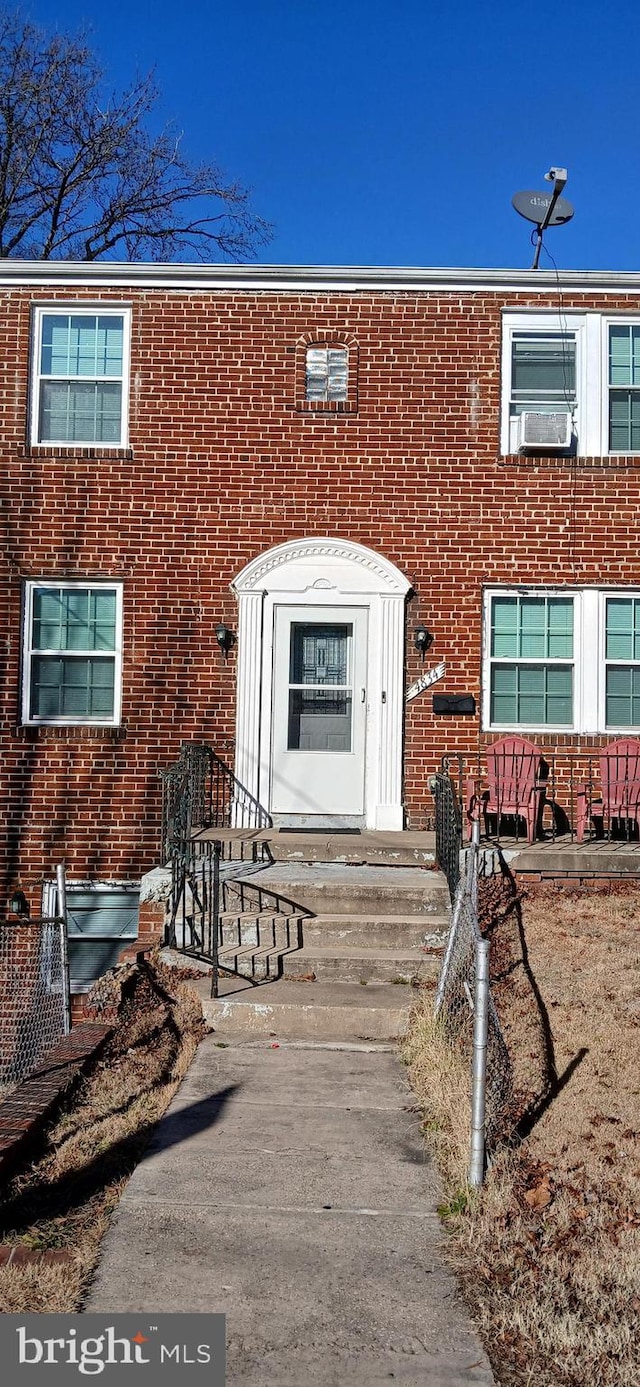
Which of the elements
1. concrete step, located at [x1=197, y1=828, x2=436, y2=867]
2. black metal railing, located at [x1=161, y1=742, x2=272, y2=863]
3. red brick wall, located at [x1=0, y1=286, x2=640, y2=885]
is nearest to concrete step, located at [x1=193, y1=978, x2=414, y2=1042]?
concrete step, located at [x1=197, y1=828, x2=436, y2=867]

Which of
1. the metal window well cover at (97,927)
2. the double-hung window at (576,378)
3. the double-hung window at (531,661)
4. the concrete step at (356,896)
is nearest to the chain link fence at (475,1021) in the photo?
the concrete step at (356,896)

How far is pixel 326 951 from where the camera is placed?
8539 mm

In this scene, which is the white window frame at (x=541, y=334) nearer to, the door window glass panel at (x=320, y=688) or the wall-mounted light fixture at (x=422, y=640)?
the wall-mounted light fixture at (x=422, y=640)

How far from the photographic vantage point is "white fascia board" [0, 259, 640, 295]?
1180 centimetres

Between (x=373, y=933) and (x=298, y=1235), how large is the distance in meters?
4.04

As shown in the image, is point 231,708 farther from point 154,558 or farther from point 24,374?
point 24,374

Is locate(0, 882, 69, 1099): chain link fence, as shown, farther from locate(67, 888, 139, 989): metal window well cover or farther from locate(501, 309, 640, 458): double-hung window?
locate(501, 309, 640, 458): double-hung window

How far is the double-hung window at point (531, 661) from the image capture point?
1193 centimetres

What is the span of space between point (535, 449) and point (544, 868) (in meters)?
4.22

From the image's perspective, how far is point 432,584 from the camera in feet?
38.9

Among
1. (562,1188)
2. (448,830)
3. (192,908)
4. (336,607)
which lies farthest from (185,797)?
(562,1188)

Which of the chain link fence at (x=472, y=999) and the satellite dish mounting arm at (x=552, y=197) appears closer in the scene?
the chain link fence at (x=472, y=999)

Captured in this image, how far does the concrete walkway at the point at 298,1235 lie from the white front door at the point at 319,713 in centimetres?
513

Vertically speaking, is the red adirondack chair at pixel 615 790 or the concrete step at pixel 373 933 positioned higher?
the red adirondack chair at pixel 615 790
